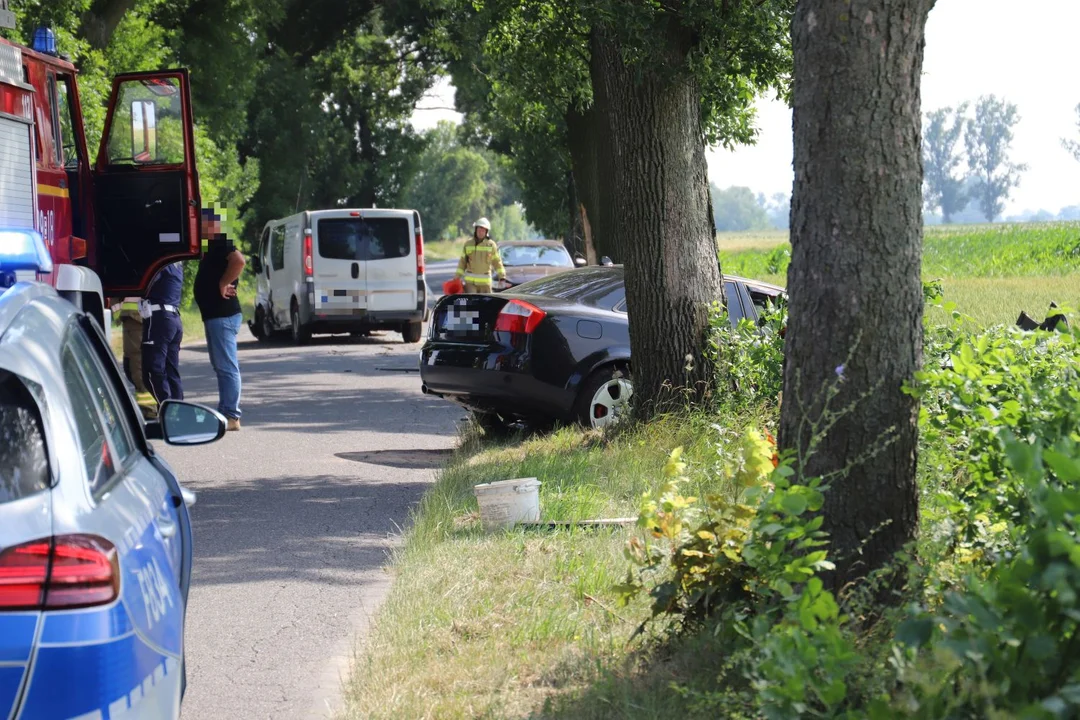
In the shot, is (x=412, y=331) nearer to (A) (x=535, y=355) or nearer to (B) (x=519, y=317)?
(B) (x=519, y=317)

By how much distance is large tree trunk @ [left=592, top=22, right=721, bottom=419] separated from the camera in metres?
9.76

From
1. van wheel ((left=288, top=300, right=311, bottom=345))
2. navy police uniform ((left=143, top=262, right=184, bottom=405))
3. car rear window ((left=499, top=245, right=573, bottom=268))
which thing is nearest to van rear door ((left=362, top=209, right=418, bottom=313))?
van wheel ((left=288, top=300, right=311, bottom=345))

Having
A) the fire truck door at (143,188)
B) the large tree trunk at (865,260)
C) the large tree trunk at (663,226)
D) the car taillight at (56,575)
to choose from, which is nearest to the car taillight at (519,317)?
the large tree trunk at (663,226)

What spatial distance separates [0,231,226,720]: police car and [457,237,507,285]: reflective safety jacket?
47.2ft

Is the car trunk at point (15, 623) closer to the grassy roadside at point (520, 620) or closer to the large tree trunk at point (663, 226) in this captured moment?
the grassy roadside at point (520, 620)

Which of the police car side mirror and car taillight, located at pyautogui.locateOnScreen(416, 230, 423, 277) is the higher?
car taillight, located at pyautogui.locateOnScreen(416, 230, 423, 277)

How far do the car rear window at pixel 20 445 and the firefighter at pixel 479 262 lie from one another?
591 inches

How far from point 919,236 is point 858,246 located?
0.76ft

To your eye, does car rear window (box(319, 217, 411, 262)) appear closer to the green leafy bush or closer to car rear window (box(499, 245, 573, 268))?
car rear window (box(499, 245, 573, 268))

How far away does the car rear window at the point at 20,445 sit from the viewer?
2734 millimetres

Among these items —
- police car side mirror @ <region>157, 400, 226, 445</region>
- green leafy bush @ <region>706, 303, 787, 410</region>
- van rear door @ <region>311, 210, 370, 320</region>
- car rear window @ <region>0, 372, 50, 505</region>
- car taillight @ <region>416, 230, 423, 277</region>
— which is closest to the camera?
car rear window @ <region>0, 372, 50, 505</region>

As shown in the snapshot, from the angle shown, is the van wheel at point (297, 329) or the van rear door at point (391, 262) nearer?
the van rear door at point (391, 262)

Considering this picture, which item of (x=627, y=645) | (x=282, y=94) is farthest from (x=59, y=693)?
(x=282, y=94)

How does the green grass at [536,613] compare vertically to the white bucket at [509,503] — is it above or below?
below
